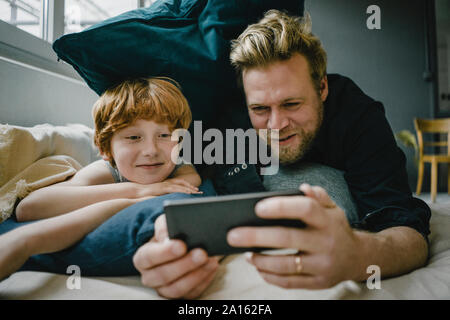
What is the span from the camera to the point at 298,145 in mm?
839

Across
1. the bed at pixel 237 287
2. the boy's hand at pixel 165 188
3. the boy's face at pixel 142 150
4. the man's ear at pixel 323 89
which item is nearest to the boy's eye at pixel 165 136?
the boy's face at pixel 142 150

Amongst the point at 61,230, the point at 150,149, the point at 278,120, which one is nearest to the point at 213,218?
the point at 61,230

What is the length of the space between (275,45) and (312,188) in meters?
0.57

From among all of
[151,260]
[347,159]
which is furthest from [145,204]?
[347,159]

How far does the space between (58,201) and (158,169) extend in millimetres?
243

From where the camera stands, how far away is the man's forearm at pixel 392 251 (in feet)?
1.42

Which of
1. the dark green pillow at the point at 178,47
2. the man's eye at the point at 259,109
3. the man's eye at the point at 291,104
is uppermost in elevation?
the dark green pillow at the point at 178,47

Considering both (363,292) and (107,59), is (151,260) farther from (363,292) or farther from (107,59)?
(107,59)

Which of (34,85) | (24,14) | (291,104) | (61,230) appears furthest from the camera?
(24,14)

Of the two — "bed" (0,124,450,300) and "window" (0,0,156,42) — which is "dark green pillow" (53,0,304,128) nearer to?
"window" (0,0,156,42)

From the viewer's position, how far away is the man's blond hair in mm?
800

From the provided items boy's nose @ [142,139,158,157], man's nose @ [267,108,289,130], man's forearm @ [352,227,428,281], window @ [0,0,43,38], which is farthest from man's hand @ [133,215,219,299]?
window @ [0,0,43,38]

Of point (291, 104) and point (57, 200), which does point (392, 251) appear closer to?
point (291, 104)

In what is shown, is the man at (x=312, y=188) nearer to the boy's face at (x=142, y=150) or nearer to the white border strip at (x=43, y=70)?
the boy's face at (x=142, y=150)
